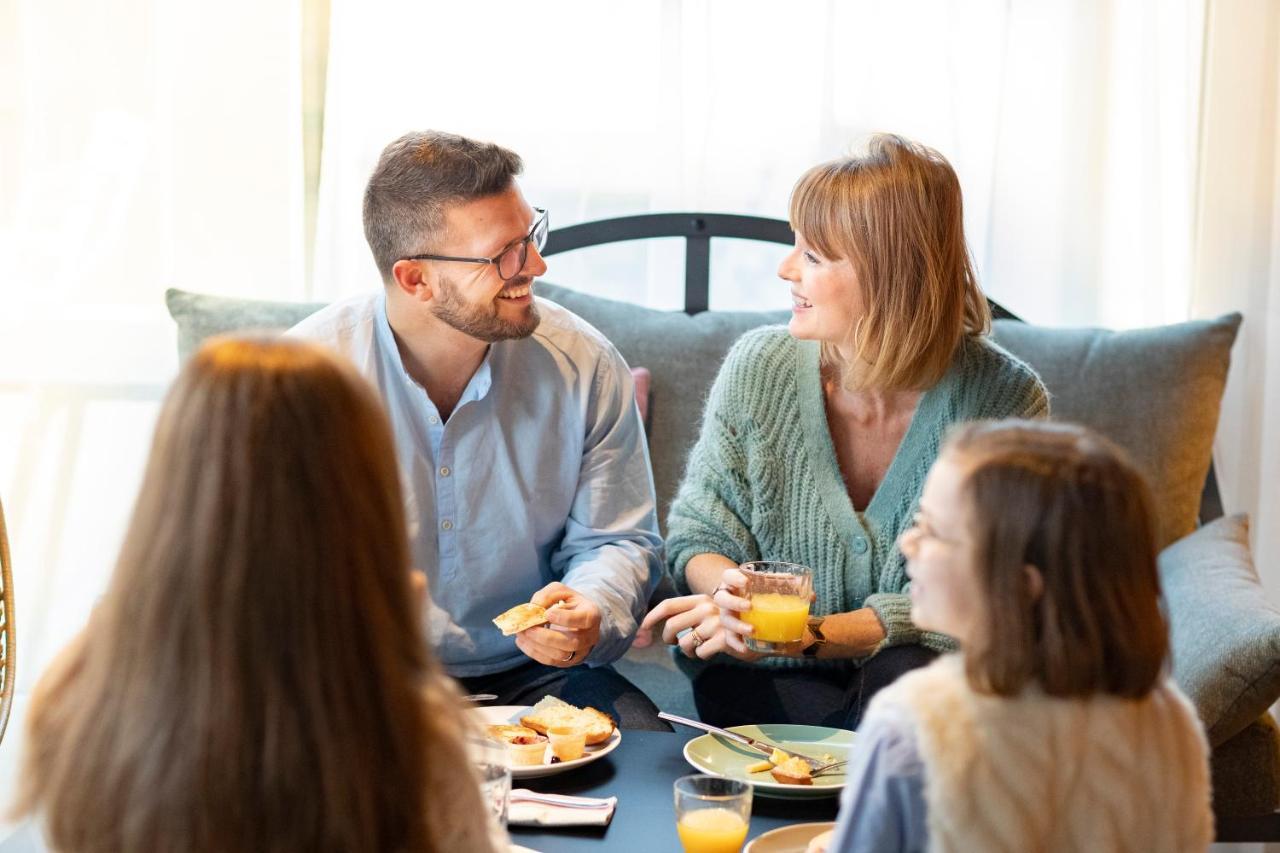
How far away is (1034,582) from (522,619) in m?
0.97

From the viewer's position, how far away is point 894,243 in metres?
2.20

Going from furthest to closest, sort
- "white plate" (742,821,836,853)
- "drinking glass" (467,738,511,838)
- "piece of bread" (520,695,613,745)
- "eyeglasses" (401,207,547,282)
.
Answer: "eyeglasses" (401,207,547,282) < "piece of bread" (520,695,613,745) < "white plate" (742,821,836,853) < "drinking glass" (467,738,511,838)

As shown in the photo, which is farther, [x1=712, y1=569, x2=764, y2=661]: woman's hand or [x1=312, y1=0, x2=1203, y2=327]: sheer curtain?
[x1=312, y1=0, x2=1203, y2=327]: sheer curtain

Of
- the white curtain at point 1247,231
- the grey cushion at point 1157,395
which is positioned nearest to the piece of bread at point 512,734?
the grey cushion at point 1157,395

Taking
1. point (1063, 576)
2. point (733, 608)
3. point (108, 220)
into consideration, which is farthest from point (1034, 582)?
point (108, 220)

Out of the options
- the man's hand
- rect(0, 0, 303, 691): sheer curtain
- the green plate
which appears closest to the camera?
the green plate

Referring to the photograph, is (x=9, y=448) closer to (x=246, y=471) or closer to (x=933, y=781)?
(x=246, y=471)

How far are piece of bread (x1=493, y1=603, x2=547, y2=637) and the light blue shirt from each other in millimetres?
189

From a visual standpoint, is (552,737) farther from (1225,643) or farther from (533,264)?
(1225,643)

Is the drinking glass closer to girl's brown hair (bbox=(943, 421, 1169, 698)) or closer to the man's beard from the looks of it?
girl's brown hair (bbox=(943, 421, 1169, 698))

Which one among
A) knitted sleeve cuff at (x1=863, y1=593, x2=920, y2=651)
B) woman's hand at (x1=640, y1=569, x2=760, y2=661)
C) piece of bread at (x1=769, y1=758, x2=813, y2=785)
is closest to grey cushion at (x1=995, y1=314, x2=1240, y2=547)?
knitted sleeve cuff at (x1=863, y1=593, x2=920, y2=651)

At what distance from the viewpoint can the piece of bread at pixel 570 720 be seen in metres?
1.69

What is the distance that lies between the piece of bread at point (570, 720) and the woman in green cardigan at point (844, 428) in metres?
0.38

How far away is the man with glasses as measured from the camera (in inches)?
87.3
